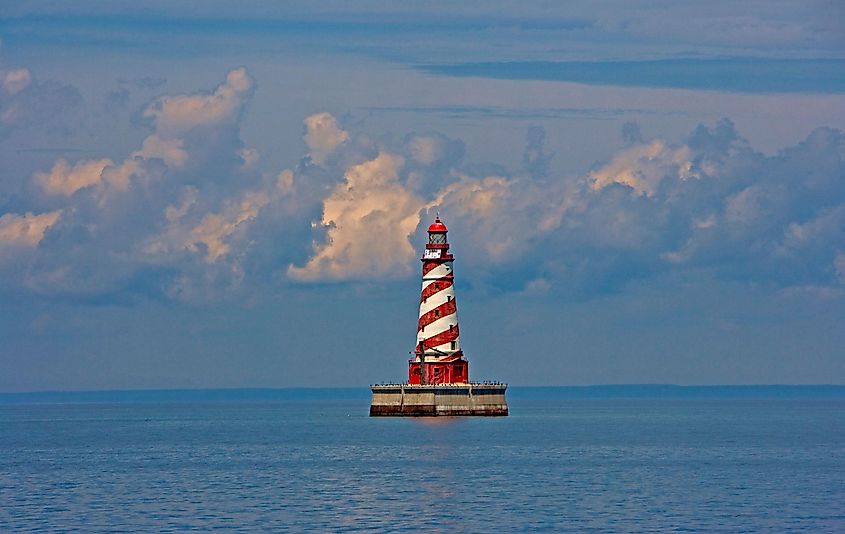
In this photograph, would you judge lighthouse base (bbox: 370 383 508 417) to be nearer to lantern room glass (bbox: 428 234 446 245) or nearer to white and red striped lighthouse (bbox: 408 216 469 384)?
white and red striped lighthouse (bbox: 408 216 469 384)

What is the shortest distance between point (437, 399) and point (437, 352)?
325 centimetres

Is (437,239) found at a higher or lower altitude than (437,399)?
higher

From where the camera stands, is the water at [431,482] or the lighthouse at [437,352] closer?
the water at [431,482]

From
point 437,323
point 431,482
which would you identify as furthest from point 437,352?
point 431,482

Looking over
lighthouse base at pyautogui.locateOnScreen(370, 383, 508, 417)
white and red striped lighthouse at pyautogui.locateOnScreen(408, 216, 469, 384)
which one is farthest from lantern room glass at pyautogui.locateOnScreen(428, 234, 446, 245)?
lighthouse base at pyautogui.locateOnScreen(370, 383, 508, 417)

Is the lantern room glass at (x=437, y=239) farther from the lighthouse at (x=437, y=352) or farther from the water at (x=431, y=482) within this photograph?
the water at (x=431, y=482)

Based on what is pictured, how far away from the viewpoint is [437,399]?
113 metres

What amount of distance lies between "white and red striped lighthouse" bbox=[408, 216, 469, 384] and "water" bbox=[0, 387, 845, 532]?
394 centimetres

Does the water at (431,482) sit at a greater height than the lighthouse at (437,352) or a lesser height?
lesser

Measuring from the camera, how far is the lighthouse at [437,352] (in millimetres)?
112875

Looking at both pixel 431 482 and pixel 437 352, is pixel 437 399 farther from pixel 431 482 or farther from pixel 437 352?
pixel 431 482

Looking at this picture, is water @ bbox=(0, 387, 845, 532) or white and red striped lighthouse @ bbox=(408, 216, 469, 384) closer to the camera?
water @ bbox=(0, 387, 845, 532)

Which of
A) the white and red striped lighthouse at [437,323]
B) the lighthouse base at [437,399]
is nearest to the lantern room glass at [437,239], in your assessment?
the white and red striped lighthouse at [437,323]

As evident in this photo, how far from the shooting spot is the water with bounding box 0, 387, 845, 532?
5850cm
